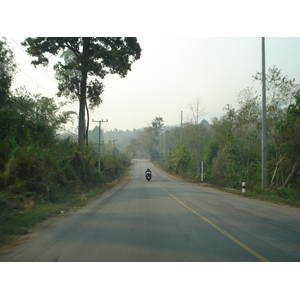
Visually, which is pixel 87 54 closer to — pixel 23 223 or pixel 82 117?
pixel 82 117

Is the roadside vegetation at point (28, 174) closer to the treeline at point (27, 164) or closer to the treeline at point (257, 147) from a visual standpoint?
the treeline at point (27, 164)

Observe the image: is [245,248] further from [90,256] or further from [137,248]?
[90,256]

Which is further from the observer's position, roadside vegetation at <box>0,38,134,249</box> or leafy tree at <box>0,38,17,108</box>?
leafy tree at <box>0,38,17,108</box>

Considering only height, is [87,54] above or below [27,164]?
above

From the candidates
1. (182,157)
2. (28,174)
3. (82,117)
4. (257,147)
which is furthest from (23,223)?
(182,157)

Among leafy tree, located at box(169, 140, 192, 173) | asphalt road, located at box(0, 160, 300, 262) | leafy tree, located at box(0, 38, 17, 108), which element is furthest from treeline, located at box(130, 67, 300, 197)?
leafy tree, located at box(0, 38, 17, 108)

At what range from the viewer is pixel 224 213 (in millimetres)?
10758

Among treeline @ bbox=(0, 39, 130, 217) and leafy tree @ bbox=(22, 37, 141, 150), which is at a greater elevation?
leafy tree @ bbox=(22, 37, 141, 150)

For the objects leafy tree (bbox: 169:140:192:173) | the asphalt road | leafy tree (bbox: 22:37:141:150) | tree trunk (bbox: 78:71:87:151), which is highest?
leafy tree (bbox: 22:37:141:150)

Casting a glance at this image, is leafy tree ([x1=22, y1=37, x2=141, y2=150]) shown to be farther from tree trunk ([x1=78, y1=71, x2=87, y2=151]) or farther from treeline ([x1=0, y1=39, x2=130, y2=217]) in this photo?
treeline ([x1=0, y1=39, x2=130, y2=217])

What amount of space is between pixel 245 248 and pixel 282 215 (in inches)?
214

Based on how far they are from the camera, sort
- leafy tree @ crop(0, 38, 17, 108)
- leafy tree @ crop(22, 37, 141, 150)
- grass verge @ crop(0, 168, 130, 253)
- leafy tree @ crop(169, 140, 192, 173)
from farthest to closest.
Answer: leafy tree @ crop(169, 140, 192, 173)
leafy tree @ crop(22, 37, 141, 150)
leafy tree @ crop(0, 38, 17, 108)
grass verge @ crop(0, 168, 130, 253)

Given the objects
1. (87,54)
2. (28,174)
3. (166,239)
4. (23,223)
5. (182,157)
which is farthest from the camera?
(182,157)

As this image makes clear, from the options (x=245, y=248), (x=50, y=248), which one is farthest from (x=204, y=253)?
(x=50, y=248)
